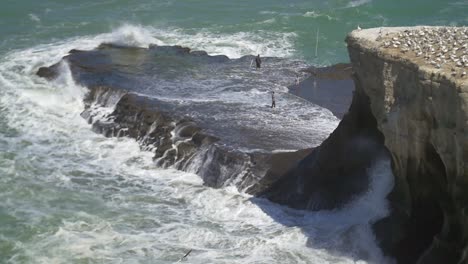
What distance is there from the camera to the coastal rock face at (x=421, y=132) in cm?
1623

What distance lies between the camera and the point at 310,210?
21.5m

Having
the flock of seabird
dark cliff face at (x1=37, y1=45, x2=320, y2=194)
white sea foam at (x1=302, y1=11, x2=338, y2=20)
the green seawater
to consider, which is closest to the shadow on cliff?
dark cliff face at (x1=37, y1=45, x2=320, y2=194)

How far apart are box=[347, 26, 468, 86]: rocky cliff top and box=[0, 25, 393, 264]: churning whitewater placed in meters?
3.14

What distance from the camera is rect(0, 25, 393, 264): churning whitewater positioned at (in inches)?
780

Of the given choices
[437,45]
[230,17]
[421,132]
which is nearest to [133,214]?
[421,132]

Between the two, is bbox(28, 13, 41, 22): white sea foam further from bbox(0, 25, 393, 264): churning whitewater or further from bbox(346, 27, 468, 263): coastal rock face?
bbox(346, 27, 468, 263): coastal rock face

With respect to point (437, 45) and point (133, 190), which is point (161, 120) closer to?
point (133, 190)

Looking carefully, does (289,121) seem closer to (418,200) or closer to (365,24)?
(418,200)

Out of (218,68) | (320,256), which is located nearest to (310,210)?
(320,256)

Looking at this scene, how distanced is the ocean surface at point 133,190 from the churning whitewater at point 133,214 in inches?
1.2

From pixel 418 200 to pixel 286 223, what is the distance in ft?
14.0

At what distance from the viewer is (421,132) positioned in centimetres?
1716

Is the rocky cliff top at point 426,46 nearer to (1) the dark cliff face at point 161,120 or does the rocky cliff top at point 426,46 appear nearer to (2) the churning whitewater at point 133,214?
(2) the churning whitewater at point 133,214

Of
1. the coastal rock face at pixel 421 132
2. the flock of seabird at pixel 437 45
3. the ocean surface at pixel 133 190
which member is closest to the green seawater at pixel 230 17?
the ocean surface at pixel 133 190
